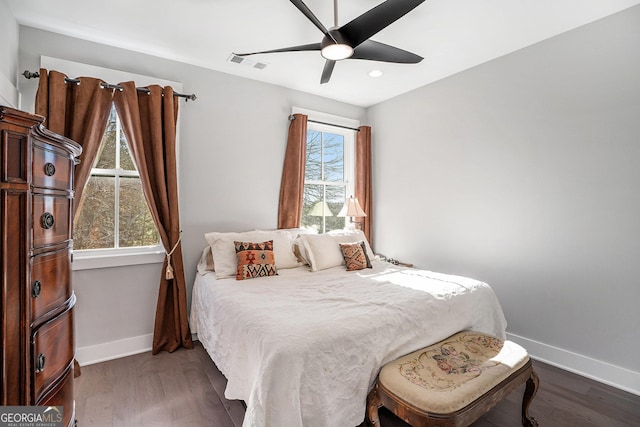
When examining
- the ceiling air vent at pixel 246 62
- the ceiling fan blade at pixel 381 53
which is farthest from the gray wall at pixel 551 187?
the ceiling air vent at pixel 246 62

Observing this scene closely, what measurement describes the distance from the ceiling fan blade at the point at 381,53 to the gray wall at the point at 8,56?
2293 millimetres

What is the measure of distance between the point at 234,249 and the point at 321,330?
148 cm

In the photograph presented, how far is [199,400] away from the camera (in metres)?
2.10

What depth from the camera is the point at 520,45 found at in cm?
278

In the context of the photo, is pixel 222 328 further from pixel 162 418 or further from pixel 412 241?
pixel 412 241

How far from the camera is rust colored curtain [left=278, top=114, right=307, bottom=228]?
12.0ft

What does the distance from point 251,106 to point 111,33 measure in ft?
4.41

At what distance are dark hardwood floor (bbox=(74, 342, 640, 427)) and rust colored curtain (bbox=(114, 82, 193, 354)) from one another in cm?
31

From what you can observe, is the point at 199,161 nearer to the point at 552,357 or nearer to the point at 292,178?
the point at 292,178

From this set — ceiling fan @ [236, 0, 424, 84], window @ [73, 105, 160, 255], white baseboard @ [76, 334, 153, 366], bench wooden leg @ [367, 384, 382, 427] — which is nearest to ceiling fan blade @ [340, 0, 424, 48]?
ceiling fan @ [236, 0, 424, 84]

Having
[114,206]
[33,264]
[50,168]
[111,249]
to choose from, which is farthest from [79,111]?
[33,264]

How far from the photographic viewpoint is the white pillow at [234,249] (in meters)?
2.72

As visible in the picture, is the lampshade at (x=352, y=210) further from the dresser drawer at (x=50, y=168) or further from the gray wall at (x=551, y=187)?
the dresser drawer at (x=50, y=168)

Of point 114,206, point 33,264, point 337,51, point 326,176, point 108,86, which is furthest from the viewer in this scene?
point 326,176
